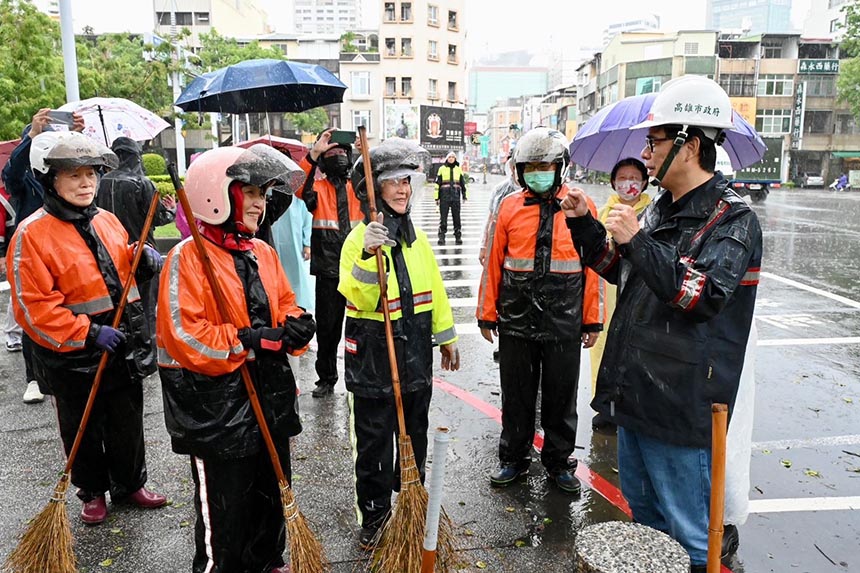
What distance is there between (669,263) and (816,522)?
91.9 inches

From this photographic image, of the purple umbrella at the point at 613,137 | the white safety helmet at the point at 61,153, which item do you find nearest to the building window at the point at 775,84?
the purple umbrella at the point at 613,137

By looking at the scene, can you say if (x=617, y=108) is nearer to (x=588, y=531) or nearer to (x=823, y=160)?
(x=588, y=531)

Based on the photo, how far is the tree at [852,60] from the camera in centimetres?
3834

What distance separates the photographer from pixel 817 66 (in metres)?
52.7

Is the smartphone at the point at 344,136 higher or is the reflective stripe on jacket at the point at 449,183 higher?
the smartphone at the point at 344,136

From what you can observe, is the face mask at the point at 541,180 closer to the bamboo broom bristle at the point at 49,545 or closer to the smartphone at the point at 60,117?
the bamboo broom bristle at the point at 49,545

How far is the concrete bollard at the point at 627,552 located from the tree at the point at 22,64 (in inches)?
573

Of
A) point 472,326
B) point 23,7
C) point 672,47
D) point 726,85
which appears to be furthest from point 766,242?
point 672,47

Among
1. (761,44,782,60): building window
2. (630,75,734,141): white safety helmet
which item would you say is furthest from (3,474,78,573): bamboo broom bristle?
(761,44,782,60): building window

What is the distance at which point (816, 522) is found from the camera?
3627 millimetres

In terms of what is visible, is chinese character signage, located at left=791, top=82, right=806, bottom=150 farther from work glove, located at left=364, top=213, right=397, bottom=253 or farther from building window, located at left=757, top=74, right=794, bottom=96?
work glove, located at left=364, top=213, right=397, bottom=253

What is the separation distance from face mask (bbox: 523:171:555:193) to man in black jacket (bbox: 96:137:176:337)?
9.86 feet

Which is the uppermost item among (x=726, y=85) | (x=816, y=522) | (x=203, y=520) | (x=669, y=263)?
(x=726, y=85)

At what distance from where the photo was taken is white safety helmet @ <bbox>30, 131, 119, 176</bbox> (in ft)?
10.6
